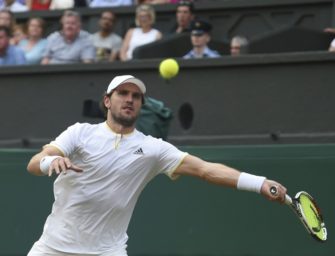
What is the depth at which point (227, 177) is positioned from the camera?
6059mm

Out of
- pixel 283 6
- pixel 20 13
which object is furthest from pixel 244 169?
pixel 20 13

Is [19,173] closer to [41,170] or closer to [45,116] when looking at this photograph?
[45,116]

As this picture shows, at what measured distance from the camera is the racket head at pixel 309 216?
18.9 ft

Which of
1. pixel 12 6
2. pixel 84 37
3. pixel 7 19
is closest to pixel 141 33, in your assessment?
pixel 84 37

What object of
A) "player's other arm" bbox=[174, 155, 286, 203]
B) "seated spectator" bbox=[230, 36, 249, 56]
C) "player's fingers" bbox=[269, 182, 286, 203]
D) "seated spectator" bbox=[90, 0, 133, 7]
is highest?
"seated spectator" bbox=[90, 0, 133, 7]

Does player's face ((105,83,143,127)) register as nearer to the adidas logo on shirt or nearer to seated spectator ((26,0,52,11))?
the adidas logo on shirt

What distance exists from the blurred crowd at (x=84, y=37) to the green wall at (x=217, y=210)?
6.11 ft

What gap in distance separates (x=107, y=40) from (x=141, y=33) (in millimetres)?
507

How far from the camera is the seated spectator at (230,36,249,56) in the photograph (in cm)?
969

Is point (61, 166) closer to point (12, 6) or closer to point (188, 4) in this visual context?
point (188, 4)

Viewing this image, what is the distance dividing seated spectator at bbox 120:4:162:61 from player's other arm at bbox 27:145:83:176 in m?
4.66

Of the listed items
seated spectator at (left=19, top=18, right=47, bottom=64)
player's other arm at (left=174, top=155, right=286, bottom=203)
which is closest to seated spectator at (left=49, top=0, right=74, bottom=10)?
seated spectator at (left=19, top=18, right=47, bottom=64)

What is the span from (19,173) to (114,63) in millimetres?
1539

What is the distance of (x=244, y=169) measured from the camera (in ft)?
28.0
